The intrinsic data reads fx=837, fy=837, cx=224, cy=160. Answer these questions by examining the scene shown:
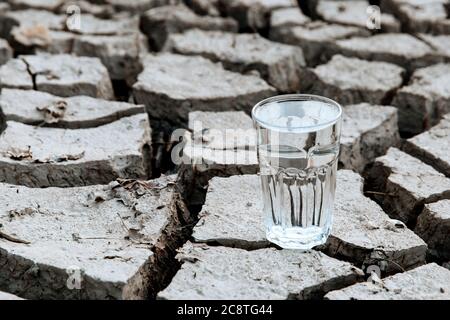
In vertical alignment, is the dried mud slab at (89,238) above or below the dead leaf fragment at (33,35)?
below

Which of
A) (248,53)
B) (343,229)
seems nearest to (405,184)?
(343,229)

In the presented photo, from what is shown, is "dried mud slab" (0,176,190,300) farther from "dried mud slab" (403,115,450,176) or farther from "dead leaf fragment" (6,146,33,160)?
"dried mud slab" (403,115,450,176)

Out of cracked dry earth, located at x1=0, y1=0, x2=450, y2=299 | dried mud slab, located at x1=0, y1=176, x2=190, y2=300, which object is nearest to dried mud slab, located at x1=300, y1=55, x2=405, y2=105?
cracked dry earth, located at x1=0, y1=0, x2=450, y2=299

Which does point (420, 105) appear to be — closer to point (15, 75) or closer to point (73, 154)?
point (73, 154)

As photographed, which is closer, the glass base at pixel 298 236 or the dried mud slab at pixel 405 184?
the glass base at pixel 298 236

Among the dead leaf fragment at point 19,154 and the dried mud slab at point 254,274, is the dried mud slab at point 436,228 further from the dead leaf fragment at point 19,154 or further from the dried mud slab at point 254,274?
the dead leaf fragment at point 19,154

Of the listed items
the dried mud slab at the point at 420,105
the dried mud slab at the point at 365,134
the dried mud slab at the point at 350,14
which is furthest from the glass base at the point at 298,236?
the dried mud slab at the point at 350,14
